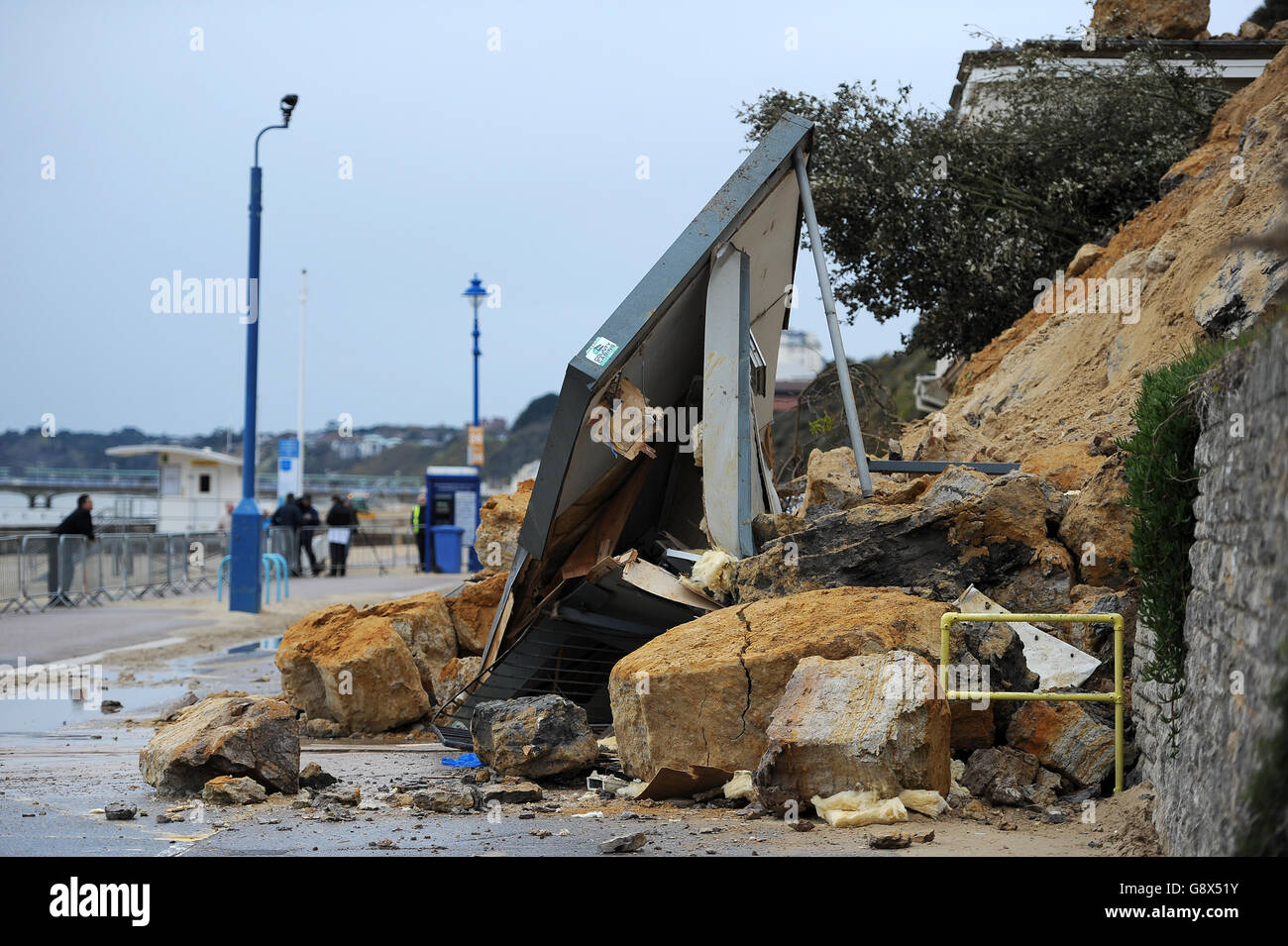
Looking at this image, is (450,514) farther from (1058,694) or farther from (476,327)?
(1058,694)

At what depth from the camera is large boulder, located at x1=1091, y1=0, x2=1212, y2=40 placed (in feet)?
69.1

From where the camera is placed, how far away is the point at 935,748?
18.1ft

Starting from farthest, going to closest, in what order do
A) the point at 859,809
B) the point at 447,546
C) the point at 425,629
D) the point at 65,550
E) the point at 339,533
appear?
the point at 447,546 < the point at 339,533 < the point at 65,550 < the point at 425,629 < the point at 859,809

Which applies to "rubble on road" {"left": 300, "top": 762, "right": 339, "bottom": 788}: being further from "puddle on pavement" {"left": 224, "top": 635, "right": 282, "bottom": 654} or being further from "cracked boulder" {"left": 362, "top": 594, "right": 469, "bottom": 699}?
"puddle on pavement" {"left": 224, "top": 635, "right": 282, "bottom": 654}

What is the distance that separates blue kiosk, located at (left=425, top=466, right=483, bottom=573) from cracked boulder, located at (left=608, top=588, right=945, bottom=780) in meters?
21.1

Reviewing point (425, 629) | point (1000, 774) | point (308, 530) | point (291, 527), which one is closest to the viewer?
point (1000, 774)

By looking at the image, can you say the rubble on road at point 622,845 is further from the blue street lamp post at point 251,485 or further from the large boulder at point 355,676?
the blue street lamp post at point 251,485

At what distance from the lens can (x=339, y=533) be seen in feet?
86.0

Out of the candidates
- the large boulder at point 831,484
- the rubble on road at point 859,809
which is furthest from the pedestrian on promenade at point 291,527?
the rubble on road at point 859,809

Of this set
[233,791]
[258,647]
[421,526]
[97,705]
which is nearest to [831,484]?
[233,791]

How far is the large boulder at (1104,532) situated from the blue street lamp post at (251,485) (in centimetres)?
1248

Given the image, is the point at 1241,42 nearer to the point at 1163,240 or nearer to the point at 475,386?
the point at 1163,240

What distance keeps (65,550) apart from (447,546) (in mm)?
10031
